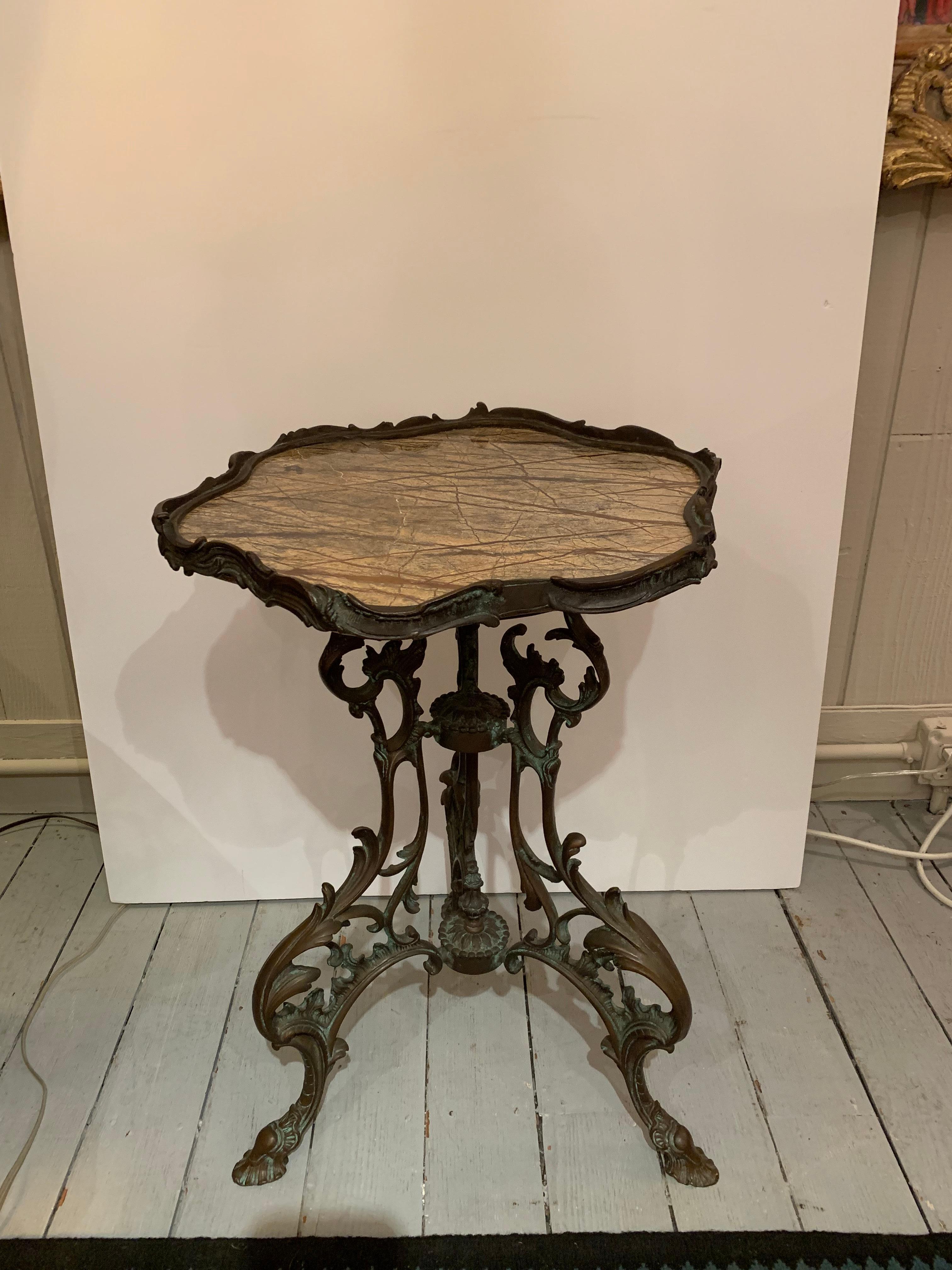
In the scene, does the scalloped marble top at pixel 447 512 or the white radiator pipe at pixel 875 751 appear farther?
the white radiator pipe at pixel 875 751

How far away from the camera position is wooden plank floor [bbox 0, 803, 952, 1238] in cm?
126

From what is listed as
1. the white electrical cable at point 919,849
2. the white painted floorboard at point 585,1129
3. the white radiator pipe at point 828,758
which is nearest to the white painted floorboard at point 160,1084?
the white radiator pipe at point 828,758

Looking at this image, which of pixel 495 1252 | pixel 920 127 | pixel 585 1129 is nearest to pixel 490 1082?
pixel 585 1129

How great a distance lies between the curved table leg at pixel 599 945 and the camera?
4.00 feet

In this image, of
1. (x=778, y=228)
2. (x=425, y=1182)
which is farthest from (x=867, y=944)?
(x=778, y=228)

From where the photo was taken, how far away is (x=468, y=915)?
55.1 inches

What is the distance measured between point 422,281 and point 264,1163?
1.27 m

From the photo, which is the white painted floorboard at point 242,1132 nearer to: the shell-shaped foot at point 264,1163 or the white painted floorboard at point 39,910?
the shell-shaped foot at point 264,1163

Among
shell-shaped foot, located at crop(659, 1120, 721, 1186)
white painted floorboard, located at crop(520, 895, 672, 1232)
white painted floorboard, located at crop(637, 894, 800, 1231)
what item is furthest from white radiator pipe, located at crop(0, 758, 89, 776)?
shell-shaped foot, located at crop(659, 1120, 721, 1186)

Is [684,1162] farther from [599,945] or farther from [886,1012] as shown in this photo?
[886,1012]

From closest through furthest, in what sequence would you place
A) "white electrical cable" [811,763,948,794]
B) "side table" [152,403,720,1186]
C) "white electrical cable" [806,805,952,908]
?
"side table" [152,403,720,1186] → "white electrical cable" [806,805,952,908] → "white electrical cable" [811,763,948,794]

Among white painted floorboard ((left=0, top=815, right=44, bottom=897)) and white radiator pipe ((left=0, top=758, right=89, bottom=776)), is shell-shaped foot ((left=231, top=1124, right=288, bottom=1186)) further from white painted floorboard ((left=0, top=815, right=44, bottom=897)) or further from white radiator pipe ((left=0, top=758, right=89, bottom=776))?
white radiator pipe ((left=0, top=758, right=89, bottom=776))

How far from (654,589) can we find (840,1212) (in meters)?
0.91

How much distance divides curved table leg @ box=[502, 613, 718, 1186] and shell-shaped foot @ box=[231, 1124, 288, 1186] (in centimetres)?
44
